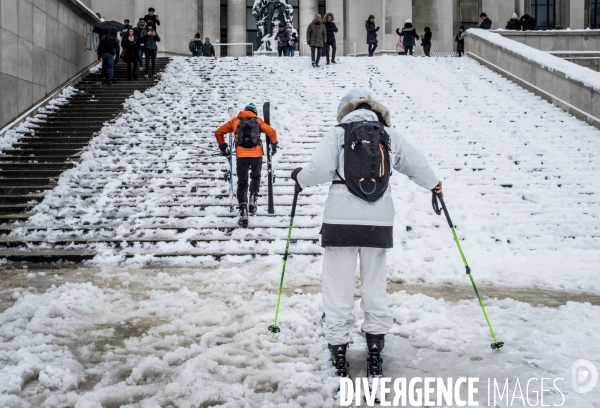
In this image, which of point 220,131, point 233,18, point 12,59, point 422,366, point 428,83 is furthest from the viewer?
point 233,18

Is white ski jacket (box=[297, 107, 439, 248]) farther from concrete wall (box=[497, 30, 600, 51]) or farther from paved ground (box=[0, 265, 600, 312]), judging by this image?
concrete wall (box=[497, 30, 600, 51])

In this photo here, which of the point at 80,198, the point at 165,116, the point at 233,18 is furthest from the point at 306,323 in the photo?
the point at 233,18

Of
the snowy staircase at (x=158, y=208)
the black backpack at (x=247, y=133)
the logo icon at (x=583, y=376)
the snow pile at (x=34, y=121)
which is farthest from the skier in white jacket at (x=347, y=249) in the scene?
the snow pile at (x=34, y=121)

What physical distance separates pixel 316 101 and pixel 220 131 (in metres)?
6.74

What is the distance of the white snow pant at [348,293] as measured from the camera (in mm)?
3648

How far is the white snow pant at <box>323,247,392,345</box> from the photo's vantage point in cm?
365

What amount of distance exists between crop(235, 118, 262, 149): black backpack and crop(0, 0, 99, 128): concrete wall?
6926mm

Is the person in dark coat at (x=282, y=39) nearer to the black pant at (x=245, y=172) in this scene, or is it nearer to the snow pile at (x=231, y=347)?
the black pant at (x=245, y=172)

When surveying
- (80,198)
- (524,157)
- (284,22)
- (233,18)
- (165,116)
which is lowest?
(80,198)

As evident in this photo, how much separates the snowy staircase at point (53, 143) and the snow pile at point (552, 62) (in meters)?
11.0

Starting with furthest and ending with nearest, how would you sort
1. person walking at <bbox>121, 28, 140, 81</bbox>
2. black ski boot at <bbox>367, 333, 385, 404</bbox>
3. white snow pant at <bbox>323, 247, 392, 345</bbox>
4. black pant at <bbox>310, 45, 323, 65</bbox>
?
black pant at <bbox>310, 45, 323, 65</bbox> → person walking at <bbox>121, 28, 140, 81</bbox> → white snow pant at <bbox>323, 247, 392, 345</bbox> → black ski boot at <bbox>367, 333, 385, 404</bbox>

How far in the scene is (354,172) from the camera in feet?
11.8

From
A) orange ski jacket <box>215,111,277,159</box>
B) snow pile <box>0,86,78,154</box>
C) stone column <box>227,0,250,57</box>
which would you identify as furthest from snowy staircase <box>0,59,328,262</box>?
stone column <box>227,0,250,57</box>

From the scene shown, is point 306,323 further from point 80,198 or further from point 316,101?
point 316,101
